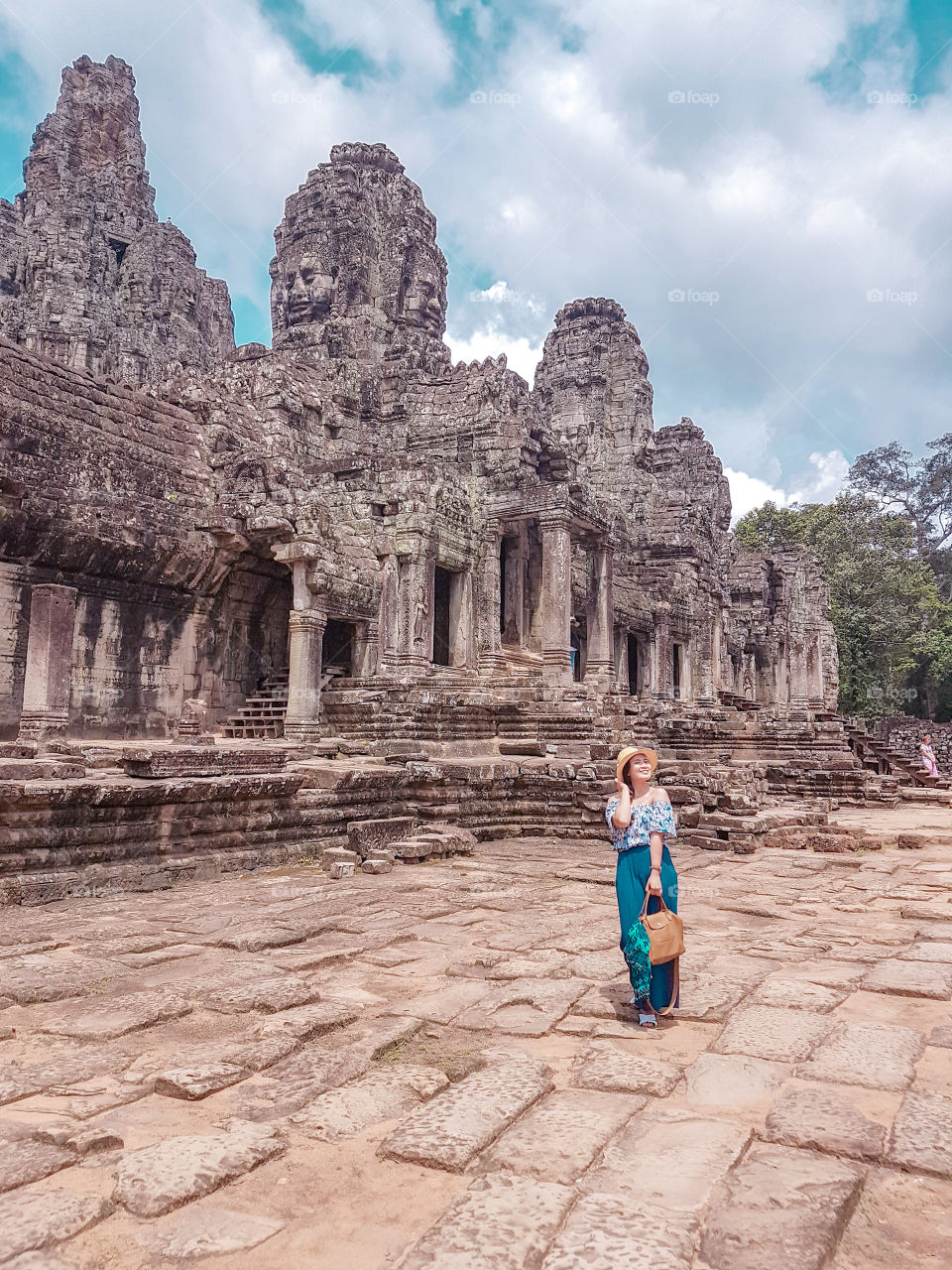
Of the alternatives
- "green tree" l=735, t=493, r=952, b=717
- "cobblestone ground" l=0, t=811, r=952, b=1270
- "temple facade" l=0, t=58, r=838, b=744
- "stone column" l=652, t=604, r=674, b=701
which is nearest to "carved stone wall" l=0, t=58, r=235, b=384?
"temple facade" l=0, t=58, r=838, b=744

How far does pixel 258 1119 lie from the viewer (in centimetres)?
280

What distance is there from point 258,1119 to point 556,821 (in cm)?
831

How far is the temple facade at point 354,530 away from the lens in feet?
43.4

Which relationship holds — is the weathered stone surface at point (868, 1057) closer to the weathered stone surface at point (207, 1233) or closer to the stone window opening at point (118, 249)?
the weathered stone surface at point (207, 1233)

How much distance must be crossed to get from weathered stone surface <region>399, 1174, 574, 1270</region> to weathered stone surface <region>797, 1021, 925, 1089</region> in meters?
1.39

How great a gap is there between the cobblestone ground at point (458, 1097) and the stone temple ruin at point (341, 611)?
7.89 feet

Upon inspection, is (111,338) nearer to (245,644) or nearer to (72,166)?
(72,166)

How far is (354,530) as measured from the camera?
Result: 18141 mm

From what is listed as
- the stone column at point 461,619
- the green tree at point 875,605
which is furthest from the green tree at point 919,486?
the stone column at point 461,619

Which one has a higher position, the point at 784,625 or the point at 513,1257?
the point at 784,625

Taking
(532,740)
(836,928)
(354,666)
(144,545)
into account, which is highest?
(144,545)

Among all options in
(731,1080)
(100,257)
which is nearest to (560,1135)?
(731,1080)

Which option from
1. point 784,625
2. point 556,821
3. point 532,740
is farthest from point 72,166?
point 556,821

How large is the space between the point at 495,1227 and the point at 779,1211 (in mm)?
734
